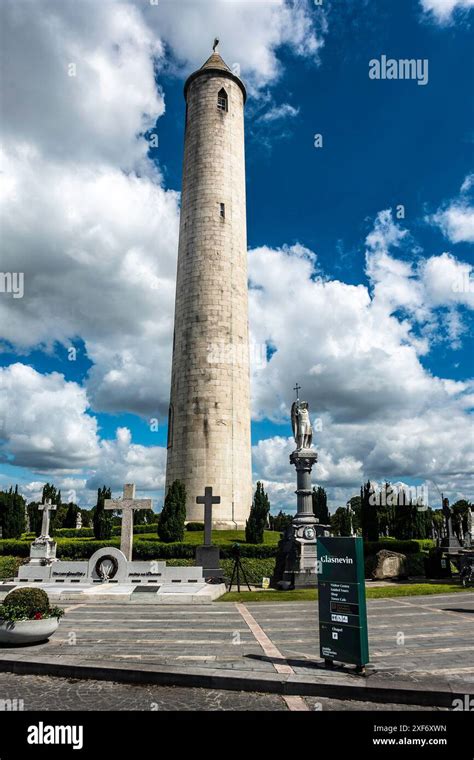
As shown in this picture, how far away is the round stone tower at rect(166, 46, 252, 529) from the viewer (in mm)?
35875

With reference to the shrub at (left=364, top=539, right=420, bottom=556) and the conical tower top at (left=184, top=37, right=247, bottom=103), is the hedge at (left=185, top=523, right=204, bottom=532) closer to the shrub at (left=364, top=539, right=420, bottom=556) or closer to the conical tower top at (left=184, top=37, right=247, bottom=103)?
the shrub at (left=364, top=539, right=420, bottom=556)

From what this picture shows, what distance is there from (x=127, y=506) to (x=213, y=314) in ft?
57.0

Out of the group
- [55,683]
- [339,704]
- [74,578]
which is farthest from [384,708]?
[74,578]

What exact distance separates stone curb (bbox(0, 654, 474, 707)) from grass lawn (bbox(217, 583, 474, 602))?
1020 centimetres

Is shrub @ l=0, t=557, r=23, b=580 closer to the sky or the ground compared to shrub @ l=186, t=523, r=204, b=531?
closer to the ground

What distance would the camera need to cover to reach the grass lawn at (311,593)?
1777 cm

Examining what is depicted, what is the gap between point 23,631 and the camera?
32.2ft

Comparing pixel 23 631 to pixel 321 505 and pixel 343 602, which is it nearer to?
pixel 343 602

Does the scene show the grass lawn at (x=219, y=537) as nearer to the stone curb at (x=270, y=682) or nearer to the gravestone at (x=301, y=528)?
the gravestone at (x=301, y=528)

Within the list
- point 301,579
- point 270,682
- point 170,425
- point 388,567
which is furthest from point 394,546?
point 270,682

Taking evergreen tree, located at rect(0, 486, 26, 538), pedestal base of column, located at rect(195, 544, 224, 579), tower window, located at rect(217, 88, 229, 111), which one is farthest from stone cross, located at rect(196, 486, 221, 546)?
tower window, located at rect(217, 88, 229, 111)

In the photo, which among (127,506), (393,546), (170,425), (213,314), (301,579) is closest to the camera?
(301,579)

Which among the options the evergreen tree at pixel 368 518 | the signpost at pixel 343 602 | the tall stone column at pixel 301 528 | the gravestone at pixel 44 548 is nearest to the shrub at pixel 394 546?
the evergreen tree at pixel 368 518
